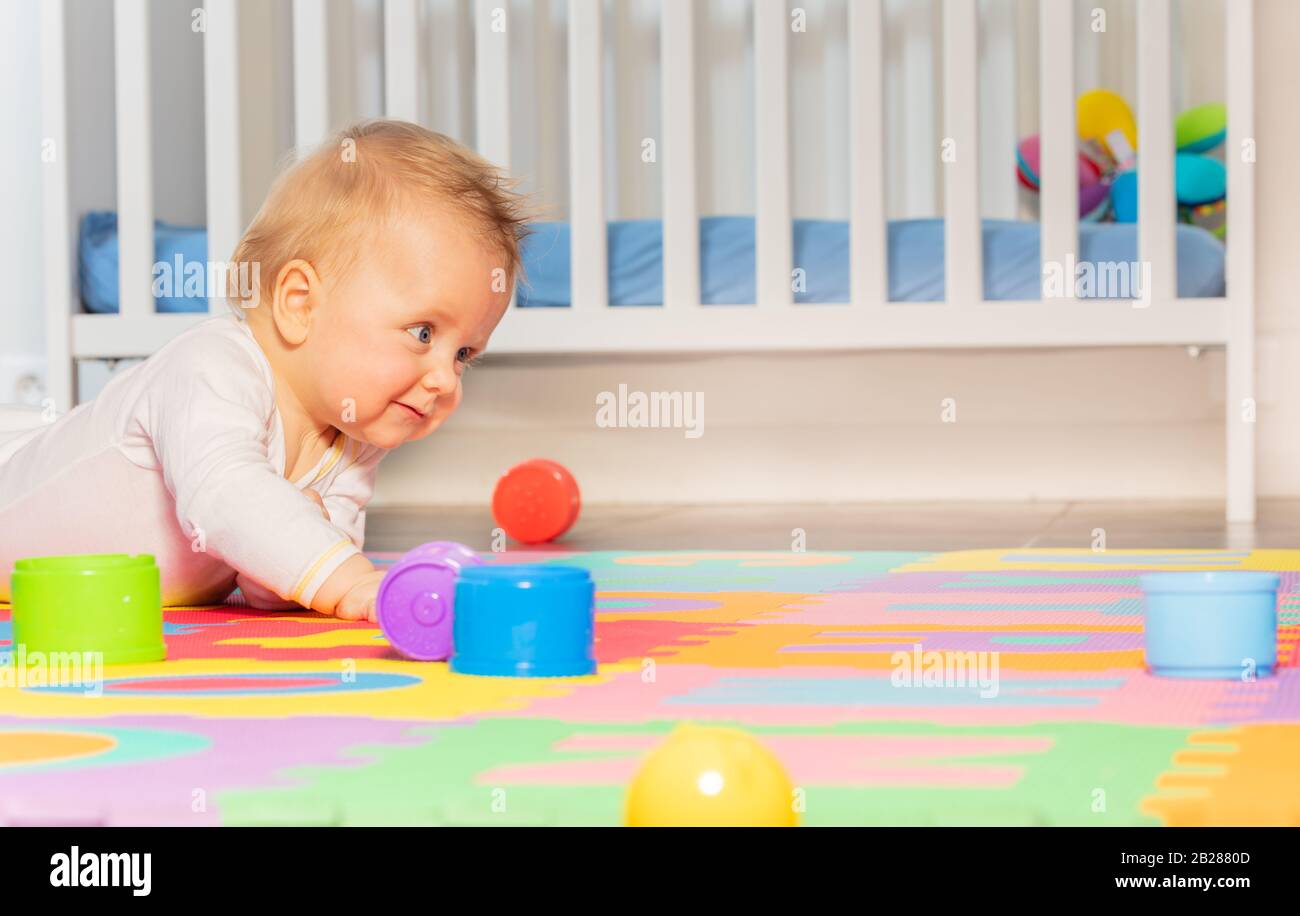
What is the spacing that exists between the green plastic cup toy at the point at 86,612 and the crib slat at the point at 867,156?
1387 mm

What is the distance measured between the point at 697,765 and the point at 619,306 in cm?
174

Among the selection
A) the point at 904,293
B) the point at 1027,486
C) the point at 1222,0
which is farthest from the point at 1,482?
the point at 1222,0

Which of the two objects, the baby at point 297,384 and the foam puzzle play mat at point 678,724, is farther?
the baby at point 297,384

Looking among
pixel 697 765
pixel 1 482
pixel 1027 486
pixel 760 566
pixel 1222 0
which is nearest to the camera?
pixel 697 765

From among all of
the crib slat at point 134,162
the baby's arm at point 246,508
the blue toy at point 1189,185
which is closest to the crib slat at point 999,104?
the blue toy at point 1189,185

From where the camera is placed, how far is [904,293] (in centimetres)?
223

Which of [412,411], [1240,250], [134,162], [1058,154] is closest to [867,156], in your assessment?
[1058,154]

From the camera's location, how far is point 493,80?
2266 millimetres

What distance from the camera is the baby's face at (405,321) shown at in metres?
1.17

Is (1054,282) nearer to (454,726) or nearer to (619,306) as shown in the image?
(619,306)

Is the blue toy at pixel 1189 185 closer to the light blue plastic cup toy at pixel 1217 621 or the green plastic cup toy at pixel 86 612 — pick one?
the light blue plastic cup toy at pixel 1217 621

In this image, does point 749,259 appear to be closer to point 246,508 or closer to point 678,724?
point 246,508

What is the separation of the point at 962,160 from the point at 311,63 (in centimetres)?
91

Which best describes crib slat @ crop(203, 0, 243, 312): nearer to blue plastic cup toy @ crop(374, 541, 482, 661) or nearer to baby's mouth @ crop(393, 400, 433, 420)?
baby's mouth @ crop(393, 400, 433, 420)
